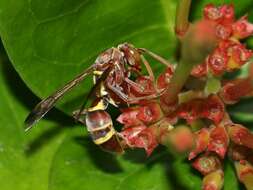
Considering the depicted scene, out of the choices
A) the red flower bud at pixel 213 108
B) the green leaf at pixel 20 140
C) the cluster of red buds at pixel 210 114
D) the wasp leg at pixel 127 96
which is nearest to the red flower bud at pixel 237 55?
the cluster of red buds at pixel 210 114

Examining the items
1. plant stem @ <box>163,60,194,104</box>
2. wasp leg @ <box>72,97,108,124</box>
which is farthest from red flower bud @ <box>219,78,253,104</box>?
wasp leg @ <box>72,97,108,124</box>

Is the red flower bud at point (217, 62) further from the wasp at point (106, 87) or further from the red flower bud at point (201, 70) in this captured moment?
the wasp at point (106, 87)

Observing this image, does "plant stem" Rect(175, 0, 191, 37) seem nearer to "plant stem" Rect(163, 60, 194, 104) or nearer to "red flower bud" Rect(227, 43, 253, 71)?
"red flower bud" Rect(227, 43, 253, 71)

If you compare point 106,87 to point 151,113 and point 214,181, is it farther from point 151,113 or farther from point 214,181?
point 214,181

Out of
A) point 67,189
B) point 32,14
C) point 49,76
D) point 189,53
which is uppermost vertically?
point 189,53

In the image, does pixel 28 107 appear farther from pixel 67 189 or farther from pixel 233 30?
pixel 233 30

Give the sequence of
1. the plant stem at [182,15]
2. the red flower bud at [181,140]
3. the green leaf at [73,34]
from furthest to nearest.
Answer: the green leaf at [73,34], the plant stem at [182,15], the red flower bud at [181,140]

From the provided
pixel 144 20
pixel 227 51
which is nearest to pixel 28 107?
pixel 144 20
